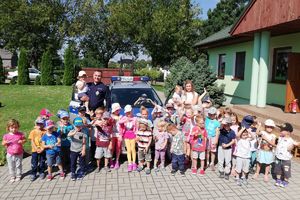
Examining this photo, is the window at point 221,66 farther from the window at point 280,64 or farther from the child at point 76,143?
the child at point 76,143

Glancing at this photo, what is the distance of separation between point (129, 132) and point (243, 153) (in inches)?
90.7

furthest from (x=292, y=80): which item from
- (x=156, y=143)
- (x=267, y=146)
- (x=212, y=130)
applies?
(x=156, y=143)

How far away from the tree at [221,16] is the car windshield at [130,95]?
31524mm

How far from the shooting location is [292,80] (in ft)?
33.0

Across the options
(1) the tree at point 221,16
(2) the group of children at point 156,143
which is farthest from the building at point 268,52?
(1) the tree at point 221,16

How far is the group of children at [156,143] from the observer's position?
5.47 m

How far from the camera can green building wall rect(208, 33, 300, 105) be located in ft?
37.4

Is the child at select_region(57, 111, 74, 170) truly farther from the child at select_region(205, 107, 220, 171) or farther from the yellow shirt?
the child at select_region(205, 107, 220, 171)

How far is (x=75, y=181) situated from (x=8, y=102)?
1175 cm

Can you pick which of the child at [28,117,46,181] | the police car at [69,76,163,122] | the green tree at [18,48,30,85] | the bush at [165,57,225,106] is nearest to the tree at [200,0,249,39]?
the green tree at [18,48,30,85]

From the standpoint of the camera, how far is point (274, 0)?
371 inches

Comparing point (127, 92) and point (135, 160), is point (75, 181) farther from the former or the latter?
point (127, 92)

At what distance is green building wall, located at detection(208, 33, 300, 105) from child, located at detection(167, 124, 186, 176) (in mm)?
7301

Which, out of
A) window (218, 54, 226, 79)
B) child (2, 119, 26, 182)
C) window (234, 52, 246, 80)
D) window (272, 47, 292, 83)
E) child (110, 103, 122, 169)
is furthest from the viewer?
window (218, 54, 226, 79)
